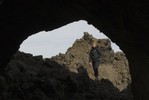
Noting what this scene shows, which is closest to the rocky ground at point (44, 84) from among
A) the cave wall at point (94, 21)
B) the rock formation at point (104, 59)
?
the cave wall at point (94, 21)

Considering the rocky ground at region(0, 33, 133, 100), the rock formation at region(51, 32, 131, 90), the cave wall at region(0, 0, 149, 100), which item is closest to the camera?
the cave wall at region(0, 0, 149, 100)

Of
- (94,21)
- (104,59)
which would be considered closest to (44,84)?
(94,21)

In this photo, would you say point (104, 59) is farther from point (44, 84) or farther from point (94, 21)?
point (94, 21)

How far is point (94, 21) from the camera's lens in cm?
954

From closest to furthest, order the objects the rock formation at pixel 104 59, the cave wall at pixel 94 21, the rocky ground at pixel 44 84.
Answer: the cave wall at pixel 94 21 → the rocky ground at pixel 44 84 → the rock formation at pixel 104 59

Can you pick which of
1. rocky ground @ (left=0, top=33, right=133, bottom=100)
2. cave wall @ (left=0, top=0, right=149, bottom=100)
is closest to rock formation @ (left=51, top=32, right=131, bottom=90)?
rocky ground @ (left=0, top=33, right=133, bottom=100)

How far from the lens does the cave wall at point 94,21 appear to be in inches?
312

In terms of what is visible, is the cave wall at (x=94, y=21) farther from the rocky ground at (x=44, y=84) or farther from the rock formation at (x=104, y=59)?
the rock formation at (x=104, y=59)

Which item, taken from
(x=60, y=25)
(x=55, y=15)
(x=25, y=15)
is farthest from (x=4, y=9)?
(x=60, y=25)

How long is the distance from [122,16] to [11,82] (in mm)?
6152

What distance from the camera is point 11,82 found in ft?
43.1

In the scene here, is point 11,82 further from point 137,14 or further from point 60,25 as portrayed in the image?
point 137,14

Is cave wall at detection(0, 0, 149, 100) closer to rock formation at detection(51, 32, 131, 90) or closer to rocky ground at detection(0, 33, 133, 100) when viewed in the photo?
rocky ground at detection(0, 33, 133, 100)

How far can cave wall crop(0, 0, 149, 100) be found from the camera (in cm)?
792
